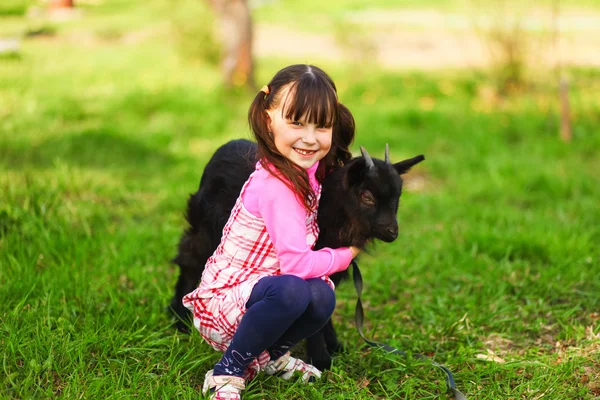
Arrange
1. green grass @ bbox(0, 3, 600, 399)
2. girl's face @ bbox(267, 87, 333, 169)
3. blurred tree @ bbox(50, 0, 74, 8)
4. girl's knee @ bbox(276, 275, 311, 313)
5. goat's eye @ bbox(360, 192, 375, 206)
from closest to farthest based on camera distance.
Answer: girl's knee @ bbox(276, 275, 311, 313), girl's face @ bbox(267, 87, 333, 169), goat's eye @ bbox(360, 192, 375, 206), green grass @ bbox(0, 3, 600, 399), blurred tree @ bbox(50, 0, 74, 8)

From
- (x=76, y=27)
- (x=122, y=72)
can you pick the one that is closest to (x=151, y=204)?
(x=122, y=72)

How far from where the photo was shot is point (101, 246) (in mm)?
4293

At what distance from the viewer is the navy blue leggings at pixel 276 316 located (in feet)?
8.51

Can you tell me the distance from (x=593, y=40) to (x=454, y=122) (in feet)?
20.5

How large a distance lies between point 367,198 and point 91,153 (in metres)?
4.17

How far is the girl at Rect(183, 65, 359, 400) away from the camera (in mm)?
2641

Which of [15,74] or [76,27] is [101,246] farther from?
[76,27]

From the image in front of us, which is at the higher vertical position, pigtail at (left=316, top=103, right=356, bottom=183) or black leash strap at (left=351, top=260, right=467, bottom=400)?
pigtail at (left=316, top=103, right=356, bottom=183)

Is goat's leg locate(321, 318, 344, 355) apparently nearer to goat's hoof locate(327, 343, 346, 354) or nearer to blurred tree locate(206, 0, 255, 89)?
goat's hoof locate(327, 343, 346, 354)

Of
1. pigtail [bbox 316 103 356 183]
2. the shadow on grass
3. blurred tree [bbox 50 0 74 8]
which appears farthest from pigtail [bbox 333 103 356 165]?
blurred tree [bbox 50 0 74 8]

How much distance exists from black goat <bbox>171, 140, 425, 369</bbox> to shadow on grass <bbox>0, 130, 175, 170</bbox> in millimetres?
2674

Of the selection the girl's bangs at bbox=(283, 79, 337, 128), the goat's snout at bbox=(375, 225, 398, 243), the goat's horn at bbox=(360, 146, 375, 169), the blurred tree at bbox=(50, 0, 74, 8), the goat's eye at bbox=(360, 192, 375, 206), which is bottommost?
the blurred tree at bbox=(50, 0, 74, 8)

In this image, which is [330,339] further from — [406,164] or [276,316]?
[406,164]

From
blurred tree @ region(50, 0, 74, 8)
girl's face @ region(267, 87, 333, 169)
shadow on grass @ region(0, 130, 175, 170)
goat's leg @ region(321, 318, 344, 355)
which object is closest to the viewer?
girl's face @ region(267, 87, 333, 169)
